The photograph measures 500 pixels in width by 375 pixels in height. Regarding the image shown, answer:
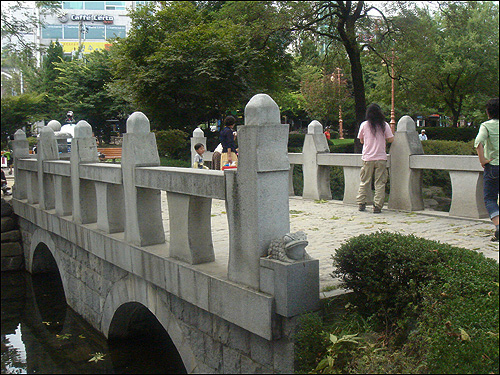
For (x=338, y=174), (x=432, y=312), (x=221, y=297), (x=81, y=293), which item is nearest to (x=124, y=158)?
(x=221, y=297)

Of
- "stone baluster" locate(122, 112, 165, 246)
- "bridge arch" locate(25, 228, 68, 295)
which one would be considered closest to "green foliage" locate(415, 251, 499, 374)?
"stone baluster" locate(122, 112, 165, 246)

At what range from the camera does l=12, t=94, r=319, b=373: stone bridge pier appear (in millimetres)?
4684

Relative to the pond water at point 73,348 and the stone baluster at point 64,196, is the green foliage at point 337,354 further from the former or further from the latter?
the stone baluster at point 64,196

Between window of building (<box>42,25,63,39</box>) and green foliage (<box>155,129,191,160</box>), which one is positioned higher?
window of building (<box>42,25,63,39</box>)

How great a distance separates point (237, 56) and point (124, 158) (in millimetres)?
16179

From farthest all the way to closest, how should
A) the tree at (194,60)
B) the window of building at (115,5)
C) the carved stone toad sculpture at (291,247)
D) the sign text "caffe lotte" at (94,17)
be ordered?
the window of building at (115,5), the sign text "caffe lotte" at (94,17), the tree at (194,60), the carved stone toad sculpture at (291,247)

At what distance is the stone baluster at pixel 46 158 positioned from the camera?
38.1ft

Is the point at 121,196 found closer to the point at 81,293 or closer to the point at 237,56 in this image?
the point at 81,293

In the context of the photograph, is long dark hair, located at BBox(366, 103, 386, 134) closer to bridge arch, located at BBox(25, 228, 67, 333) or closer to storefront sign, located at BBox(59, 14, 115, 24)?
bridge arch, located at BBox(25, 228, 67, 333)

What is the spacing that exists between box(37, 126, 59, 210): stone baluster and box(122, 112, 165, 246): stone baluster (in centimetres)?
509

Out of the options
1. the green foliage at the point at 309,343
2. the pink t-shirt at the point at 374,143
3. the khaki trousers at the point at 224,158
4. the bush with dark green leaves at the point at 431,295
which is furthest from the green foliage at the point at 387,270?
the khaki trousers at the point at 224,158

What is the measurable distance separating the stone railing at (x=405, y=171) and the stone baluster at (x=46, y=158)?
5.21m

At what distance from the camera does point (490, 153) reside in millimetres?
5180

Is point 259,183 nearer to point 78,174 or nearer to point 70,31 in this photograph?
point 78,174
